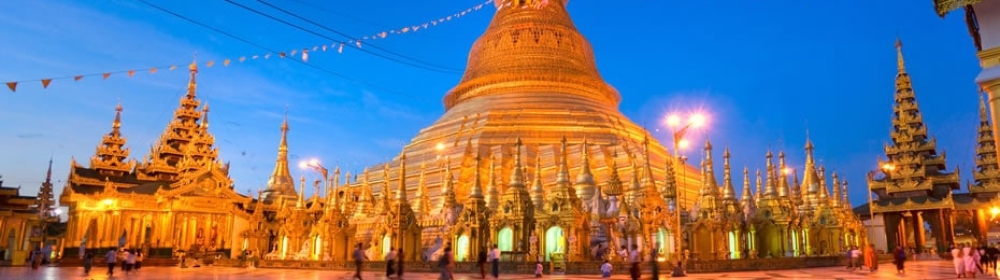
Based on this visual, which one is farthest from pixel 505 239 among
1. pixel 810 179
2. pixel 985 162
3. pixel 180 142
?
pixel 985 162

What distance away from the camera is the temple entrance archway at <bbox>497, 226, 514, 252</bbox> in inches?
1138

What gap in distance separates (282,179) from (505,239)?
86.9 feet

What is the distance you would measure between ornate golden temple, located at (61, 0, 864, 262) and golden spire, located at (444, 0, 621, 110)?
125 mm

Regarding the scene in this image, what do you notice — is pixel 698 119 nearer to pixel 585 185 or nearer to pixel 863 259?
pixel 585 185

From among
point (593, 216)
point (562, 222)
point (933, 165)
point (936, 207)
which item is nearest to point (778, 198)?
point (593, 216)

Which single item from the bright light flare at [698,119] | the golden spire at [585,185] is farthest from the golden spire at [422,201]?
the bright light flare at [698,119]

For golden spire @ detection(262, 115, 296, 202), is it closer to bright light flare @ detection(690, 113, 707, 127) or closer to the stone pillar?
bright light flare @ detection(690, 113, 707, 127)

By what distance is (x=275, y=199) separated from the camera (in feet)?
160

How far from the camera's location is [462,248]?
1193 inches

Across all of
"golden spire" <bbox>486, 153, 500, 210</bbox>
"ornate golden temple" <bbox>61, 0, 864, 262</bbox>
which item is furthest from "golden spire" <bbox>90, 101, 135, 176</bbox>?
"golden spire" <bbox>486, 153, 500, 210</bbox>

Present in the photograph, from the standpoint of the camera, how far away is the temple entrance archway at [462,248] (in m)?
30.0

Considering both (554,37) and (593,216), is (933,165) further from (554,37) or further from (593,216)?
(593,216)

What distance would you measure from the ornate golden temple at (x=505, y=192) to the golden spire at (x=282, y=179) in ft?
0.39

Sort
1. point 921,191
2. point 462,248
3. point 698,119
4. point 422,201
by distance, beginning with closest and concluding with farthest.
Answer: point 698,119
point 462,248
point 422,201
point 921,191
